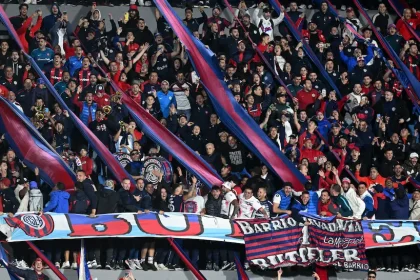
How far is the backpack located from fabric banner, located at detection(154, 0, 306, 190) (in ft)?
12.1

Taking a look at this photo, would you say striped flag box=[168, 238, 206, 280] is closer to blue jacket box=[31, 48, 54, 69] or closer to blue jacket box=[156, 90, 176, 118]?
blue jacket box=[156, 90, 176, 118]

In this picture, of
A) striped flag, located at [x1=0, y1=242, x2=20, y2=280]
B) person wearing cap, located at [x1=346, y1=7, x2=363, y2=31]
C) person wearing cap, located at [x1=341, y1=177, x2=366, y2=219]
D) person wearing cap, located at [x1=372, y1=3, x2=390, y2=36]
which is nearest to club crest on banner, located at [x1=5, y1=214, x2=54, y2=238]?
striped flag, located at [x1=0, y1=242, x2=20, y2=280]

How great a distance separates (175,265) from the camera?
23.3 meters

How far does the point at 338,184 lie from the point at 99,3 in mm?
7650

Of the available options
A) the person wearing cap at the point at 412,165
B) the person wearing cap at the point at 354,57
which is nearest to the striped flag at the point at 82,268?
the person wearing cap at the point at 412,165

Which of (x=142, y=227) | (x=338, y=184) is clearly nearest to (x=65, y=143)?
(x=142, y=227)

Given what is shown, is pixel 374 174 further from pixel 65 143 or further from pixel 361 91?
pixel 65 143

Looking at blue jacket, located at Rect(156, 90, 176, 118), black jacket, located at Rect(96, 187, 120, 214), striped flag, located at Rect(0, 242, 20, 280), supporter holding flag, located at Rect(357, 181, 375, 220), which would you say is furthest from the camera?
blue jacket, located at Rect(156, 90, 176, 118)

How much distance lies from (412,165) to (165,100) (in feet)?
14.9

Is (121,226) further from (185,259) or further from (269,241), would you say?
(269,241)

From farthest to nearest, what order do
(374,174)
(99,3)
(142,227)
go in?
(99,3) → (374,174) → (142,227)

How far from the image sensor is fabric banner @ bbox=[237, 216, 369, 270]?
75.2ft

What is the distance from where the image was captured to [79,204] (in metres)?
22.9

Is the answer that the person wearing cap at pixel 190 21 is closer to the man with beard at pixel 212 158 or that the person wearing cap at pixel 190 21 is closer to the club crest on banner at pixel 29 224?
the man with beard at pixel 212 158
